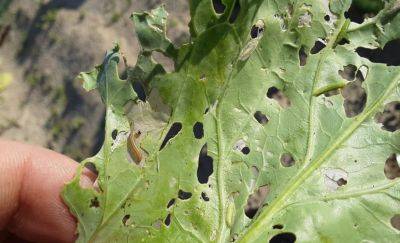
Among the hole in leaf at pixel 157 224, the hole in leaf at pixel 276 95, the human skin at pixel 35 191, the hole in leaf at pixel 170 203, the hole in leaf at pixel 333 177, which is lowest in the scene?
the hole in leaf at pixel 276 95

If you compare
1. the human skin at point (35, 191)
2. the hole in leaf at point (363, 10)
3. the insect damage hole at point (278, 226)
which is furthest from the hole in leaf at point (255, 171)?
the hole in leaf at point (363, 10)

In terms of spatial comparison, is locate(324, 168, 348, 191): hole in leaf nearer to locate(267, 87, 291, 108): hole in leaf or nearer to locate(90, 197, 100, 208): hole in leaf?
locate(90, 197, 100, 208): hole in leaf

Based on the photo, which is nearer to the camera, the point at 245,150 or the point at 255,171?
the point at 255,171

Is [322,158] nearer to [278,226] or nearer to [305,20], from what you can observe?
[278,226]

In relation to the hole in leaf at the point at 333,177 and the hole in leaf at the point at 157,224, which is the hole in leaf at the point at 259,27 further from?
the hole in leaf at the point at 157,224

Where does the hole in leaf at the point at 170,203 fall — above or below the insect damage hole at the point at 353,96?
above

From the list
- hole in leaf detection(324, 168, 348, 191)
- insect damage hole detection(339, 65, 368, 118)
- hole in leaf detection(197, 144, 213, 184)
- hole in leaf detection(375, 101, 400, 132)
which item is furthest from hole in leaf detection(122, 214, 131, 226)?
hole in leaf detection(375, 101, 400, 132)

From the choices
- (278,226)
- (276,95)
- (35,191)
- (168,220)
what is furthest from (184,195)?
(276,95)

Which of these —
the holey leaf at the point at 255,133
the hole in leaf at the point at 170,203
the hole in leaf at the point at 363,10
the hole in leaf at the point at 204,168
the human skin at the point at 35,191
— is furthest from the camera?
the hole in leaf at the point at 204,168
